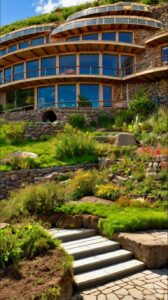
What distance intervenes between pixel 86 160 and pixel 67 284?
31.7ft

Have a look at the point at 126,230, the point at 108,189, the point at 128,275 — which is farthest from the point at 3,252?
the point at 108,189

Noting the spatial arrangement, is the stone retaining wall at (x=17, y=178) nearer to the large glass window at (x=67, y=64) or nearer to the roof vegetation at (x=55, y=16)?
the large glass window at (x=67, y=64)

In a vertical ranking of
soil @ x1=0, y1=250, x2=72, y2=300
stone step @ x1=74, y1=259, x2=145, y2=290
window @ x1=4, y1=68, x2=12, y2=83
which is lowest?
stone step @ x1=74, y1=259, x2=145, y2=290

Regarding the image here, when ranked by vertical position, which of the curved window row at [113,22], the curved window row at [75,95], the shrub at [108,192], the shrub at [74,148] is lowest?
the shrub at [108,192]

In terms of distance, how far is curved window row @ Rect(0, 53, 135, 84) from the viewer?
86.4 feet

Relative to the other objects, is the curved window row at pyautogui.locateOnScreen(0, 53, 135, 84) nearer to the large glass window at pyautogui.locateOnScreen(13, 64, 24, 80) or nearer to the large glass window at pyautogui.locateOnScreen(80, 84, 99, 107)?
the large glass window at pyautogui.locateOnScreen(13, 64, 24, 80)

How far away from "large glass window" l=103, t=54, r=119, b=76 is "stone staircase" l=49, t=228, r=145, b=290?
806 inches

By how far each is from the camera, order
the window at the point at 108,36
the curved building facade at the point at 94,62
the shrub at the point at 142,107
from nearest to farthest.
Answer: the shrub at the point at 142,107, the curved building facade at the point at 94,62, the window at the point at 108,36

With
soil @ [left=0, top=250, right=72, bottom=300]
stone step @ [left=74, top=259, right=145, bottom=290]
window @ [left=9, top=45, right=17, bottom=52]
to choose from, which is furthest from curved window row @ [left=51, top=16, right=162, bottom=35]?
soil @ [left=0, top=250, right=72, bottom=300]

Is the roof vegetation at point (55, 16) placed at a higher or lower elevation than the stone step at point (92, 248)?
higher

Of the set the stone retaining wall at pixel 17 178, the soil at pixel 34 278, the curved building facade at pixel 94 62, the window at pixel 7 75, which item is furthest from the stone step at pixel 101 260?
the window at pixel 7 75

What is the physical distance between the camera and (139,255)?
7.11 m

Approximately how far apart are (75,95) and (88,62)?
10.5ft

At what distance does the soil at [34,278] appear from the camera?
4.68 m
